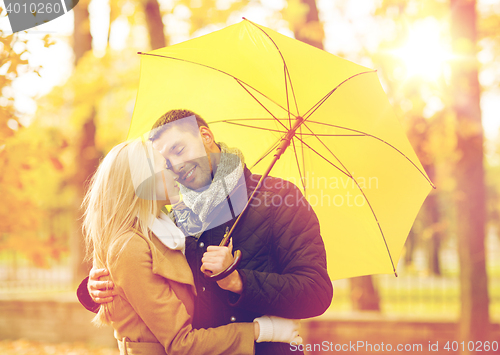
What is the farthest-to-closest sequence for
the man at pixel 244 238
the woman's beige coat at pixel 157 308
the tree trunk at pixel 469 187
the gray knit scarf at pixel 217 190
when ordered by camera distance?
the tree trunk at pixel 469 187, the gray knit scarf at pixel 217 190, the man at pixel 244 238, the woman's beige coat at pixel 157 308

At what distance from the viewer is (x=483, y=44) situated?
19.6 ft

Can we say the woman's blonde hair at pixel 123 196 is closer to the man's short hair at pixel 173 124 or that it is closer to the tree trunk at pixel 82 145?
the man's short hair at pixel 173 124

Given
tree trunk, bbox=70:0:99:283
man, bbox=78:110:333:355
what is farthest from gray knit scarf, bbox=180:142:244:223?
tree trunk, bbox=70:0:99:283

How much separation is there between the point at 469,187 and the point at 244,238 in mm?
4235

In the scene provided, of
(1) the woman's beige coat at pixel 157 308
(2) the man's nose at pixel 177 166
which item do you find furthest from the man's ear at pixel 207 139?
(1) the woman's beige coat at pixel 157 308

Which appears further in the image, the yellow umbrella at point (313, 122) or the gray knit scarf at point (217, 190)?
the yellow umbrella at point (313, 122)

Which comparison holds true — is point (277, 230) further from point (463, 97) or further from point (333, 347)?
point (333, 347)

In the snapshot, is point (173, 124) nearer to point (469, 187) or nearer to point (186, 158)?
point (186, 158)

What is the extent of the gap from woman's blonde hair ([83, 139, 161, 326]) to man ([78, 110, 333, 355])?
19 cm

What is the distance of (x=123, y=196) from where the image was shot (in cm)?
198

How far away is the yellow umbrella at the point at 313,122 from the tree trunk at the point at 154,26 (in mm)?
3665

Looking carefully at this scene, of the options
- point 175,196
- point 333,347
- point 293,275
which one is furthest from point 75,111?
point 293,275

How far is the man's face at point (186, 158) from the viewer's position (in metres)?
2.25

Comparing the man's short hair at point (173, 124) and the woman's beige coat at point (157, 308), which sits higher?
the man's short hair at point (173, 124)
